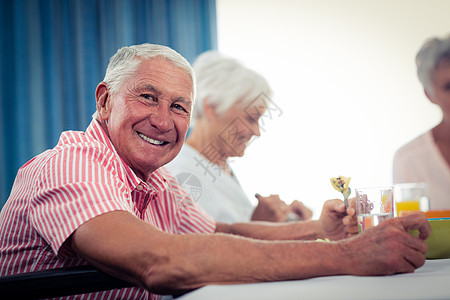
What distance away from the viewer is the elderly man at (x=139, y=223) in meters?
0.70

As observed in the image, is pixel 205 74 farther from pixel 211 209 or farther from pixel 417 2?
pixel 417 2

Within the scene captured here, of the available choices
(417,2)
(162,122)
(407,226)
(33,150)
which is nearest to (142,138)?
(162,122)

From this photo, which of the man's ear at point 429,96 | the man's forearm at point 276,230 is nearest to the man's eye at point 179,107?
the man's forearm at point 276,230

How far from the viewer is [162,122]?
3.84ft

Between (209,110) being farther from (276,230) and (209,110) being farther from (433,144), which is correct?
(433,144)

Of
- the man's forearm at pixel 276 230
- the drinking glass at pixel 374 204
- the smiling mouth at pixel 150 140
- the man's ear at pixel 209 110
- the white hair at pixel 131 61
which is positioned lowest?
the man's forearm at pixel 276 230

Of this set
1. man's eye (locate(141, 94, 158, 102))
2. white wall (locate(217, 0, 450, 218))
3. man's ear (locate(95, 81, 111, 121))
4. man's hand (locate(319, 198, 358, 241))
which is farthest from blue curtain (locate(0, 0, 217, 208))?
man's hand (locate(319, 198, 358, 241))

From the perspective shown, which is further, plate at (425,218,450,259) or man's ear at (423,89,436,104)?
man's ear at (423,89,436,104)

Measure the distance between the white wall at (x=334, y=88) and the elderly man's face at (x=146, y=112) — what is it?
1.78 meters

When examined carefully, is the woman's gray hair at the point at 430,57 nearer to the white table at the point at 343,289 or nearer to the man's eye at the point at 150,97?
the man's eye at the point at 150,97

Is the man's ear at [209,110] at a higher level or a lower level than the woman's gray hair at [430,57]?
lower

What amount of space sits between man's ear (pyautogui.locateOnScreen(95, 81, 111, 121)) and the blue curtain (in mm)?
1593

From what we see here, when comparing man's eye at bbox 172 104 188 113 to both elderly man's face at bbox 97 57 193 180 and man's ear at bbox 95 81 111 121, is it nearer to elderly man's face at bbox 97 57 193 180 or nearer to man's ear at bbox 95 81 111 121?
elderly man's face at bbox 97 57 193 180

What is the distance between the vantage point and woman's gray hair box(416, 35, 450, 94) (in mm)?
2818
